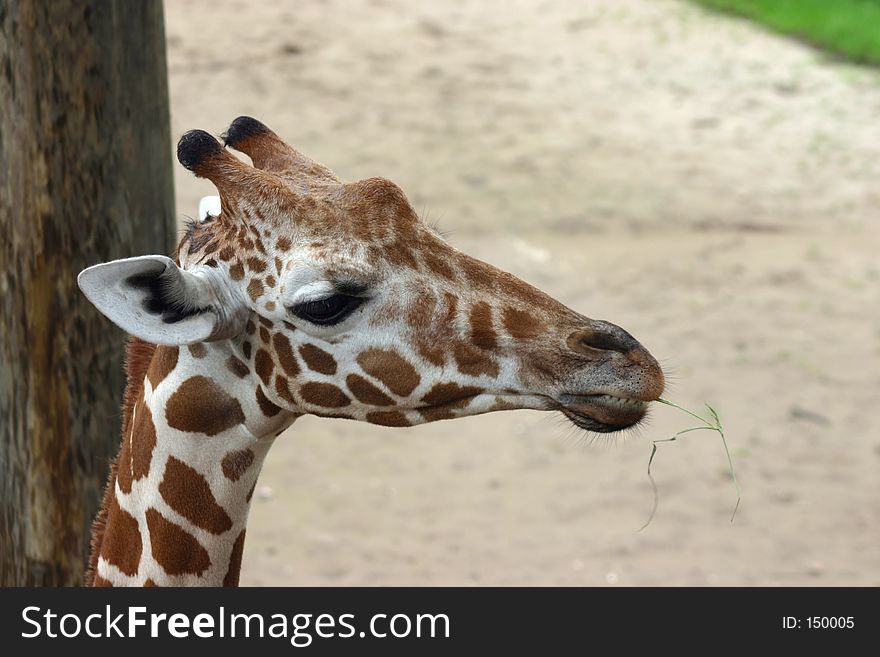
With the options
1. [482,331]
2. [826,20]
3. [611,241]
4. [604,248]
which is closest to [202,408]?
[482,331]

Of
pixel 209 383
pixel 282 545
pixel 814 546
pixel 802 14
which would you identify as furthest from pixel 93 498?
pixel 802 14

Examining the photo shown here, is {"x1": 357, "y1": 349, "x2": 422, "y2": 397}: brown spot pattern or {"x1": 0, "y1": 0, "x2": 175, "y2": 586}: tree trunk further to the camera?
{"x1": 0, "y1": 0, "x2": 175, "y2": 586}: tree trunk

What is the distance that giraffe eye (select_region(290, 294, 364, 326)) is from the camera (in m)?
3.02

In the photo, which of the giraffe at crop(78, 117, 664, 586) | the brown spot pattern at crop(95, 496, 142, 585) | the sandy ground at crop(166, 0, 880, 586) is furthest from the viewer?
the sandy ground at crop(166, 0, 880, 586)

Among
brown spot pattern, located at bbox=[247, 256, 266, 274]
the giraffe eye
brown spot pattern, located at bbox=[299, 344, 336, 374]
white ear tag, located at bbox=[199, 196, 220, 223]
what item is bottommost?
brown spot pattern, located at bbox=[299, 344, 336, 374]

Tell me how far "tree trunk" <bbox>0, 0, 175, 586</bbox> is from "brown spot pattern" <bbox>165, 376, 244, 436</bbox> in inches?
39.8

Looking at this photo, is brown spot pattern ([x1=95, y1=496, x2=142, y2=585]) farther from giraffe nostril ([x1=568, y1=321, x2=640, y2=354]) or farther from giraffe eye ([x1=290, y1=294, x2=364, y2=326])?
giraffe nostril ([x1=568, y1=321, x2=640, y2=354])

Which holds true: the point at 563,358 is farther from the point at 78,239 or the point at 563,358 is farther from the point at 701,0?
the point at 701,0

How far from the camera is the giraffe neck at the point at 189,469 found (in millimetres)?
3189

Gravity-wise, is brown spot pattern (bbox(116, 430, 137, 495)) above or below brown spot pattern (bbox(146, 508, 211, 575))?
above

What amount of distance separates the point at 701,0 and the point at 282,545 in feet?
37.6

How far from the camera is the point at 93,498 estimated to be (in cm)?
429

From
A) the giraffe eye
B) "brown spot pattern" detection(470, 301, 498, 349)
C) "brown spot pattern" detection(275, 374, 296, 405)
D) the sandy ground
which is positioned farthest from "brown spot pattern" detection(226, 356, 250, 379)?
the sandy ground

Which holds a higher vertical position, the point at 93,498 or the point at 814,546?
the point at 93,498
